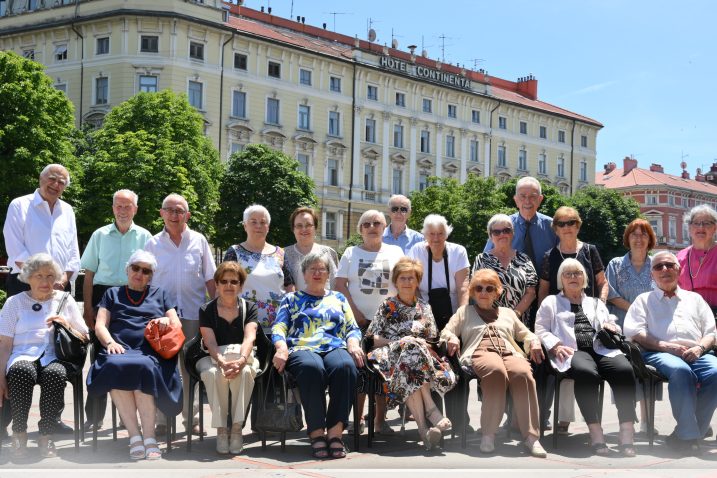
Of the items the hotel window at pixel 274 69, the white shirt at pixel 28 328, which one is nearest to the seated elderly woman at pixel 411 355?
the white shirt at pixel 28 328

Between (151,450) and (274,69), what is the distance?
165ft

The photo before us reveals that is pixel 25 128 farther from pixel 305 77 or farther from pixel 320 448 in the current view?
pixel 320 448

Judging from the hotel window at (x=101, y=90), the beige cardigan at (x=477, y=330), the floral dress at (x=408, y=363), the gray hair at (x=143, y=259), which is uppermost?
the hotel window at (x=101, y=90)

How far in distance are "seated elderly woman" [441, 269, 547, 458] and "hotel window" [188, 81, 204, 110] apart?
148 feet

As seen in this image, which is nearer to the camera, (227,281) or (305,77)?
(227,281)

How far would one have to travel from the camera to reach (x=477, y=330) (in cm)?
734

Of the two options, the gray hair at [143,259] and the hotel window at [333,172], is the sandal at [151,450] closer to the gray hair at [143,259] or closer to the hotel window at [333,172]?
the gray hair at [143,259]

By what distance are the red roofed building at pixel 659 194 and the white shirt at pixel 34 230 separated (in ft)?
295

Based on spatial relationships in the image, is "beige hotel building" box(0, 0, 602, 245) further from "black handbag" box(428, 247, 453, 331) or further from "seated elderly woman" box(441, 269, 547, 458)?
"seated elderly woman" box(441, 269, 547, 458)

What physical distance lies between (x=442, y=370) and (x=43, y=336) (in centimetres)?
319

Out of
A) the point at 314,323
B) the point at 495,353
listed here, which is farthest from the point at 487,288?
the point at 314,323

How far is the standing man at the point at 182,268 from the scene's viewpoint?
768cm

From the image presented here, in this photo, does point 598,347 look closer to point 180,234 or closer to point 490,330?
point 490,330

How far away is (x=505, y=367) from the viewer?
7062mm
